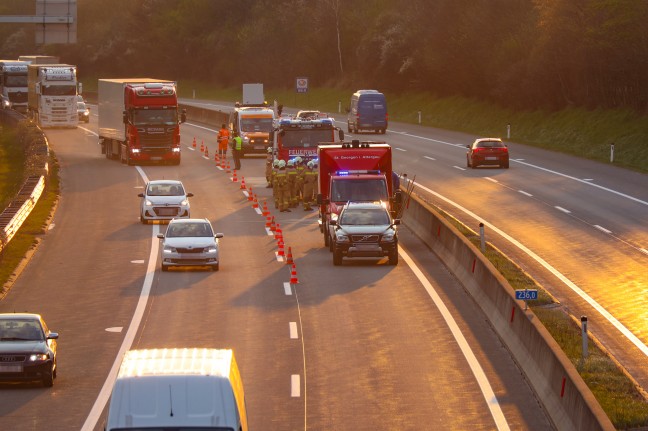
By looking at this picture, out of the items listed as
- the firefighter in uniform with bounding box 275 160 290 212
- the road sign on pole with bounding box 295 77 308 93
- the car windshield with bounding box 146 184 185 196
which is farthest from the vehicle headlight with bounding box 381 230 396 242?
the road sign on pole with bounding box 295 77 308 93

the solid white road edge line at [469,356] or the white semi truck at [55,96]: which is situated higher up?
the white semi truck at [55,96]

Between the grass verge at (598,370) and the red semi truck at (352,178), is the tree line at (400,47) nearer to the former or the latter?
the red semi truck at (352,178)

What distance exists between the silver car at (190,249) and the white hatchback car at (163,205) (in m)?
9.63

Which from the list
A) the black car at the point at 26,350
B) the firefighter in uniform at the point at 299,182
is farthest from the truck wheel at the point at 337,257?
the black car at the point at 26,350

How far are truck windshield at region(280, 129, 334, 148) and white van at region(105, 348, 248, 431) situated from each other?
41996 millimetres

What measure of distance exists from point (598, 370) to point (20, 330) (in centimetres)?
1018

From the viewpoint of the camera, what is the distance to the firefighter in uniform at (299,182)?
51594 millimetres

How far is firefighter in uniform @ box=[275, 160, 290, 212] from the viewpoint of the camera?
51.4 m

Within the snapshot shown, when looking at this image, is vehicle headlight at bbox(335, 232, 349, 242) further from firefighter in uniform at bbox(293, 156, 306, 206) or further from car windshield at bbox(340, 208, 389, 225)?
firefighter in uniform at bbox(293, 156, 306, 206)

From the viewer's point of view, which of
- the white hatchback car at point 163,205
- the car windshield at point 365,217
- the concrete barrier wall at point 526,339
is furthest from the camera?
the white hatchback car at point 163,205

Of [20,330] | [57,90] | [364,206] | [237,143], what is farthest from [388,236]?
[57,90]

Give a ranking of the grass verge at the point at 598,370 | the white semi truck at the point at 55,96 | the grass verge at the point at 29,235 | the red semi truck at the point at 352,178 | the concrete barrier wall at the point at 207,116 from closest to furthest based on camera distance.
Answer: the grass verge at the point at 598,370
the grass verge at the point at 29,235
the red semi truck at the point at 352,178
the white semi truck at the point at 55,96
the concrete barrier wall at the point at 207,116

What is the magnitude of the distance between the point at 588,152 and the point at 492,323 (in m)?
46.3

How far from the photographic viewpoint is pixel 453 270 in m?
36.8
